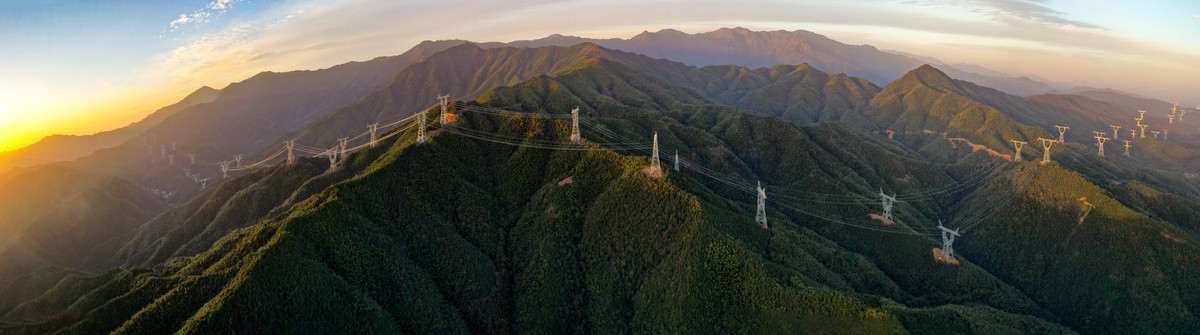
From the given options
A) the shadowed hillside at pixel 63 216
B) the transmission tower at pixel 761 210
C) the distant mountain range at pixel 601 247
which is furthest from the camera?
the shadowed hillside at pixel 63 216

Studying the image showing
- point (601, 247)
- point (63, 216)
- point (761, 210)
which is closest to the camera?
point (601, 247)

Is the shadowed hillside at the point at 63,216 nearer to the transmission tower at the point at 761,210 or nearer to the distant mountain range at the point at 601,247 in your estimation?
the distant mountain range at the point at 601,247

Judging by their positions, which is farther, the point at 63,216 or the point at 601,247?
the point at 63,216

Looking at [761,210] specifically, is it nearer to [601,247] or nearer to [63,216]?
[601,247]

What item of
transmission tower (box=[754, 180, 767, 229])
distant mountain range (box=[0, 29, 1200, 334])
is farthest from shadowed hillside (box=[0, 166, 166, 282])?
transmission tower (box=[754, 180, 767, 229])

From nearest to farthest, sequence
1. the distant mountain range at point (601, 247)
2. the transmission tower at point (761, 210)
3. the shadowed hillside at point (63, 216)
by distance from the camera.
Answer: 1. the distant mountain range at point (601, 247)
2. the transmission tower at point (761, 210)
3. the shadowed hillside at point (63, 216)

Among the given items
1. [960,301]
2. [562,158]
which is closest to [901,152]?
[960,301]

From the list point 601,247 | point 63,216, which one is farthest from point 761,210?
point 63,216

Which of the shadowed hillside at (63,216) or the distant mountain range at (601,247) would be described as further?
the shadowed hillside at (63,216)

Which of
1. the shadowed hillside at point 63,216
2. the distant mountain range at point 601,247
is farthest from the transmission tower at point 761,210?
the shadowed hillside at point 63,216

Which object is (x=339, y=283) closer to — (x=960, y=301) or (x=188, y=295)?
(x=188, y=295)

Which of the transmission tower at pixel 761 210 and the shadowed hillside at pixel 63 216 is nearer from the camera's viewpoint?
the transmission tower at pixel 761 210
